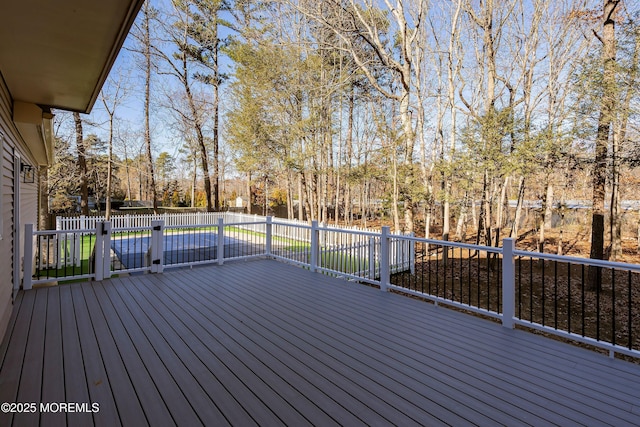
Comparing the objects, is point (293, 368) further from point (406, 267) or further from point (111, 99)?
point (111, 99)

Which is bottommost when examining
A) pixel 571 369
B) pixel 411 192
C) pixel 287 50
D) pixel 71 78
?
pixel 571 369

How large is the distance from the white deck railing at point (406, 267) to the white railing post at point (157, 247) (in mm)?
17

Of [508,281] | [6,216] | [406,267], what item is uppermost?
[6,216]

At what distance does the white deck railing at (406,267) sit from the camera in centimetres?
344

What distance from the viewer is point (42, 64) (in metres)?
3.09

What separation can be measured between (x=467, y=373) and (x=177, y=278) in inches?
184

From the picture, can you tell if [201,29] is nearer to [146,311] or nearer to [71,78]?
[71,78]

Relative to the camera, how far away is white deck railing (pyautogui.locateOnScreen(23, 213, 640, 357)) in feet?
11.3

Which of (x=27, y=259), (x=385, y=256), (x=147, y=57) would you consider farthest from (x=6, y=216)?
(x=147, y=57)

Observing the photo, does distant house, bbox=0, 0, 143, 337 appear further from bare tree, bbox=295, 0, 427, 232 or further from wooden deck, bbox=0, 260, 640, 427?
bare tree, bbox=295, 0, 427, 232

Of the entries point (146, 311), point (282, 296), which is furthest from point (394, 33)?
point (146, 311)

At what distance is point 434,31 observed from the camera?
12.4 meters

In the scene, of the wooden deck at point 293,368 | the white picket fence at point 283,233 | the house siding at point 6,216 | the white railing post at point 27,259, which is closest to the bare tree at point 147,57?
the white picket fence at point 283,233

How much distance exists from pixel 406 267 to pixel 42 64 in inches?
329
